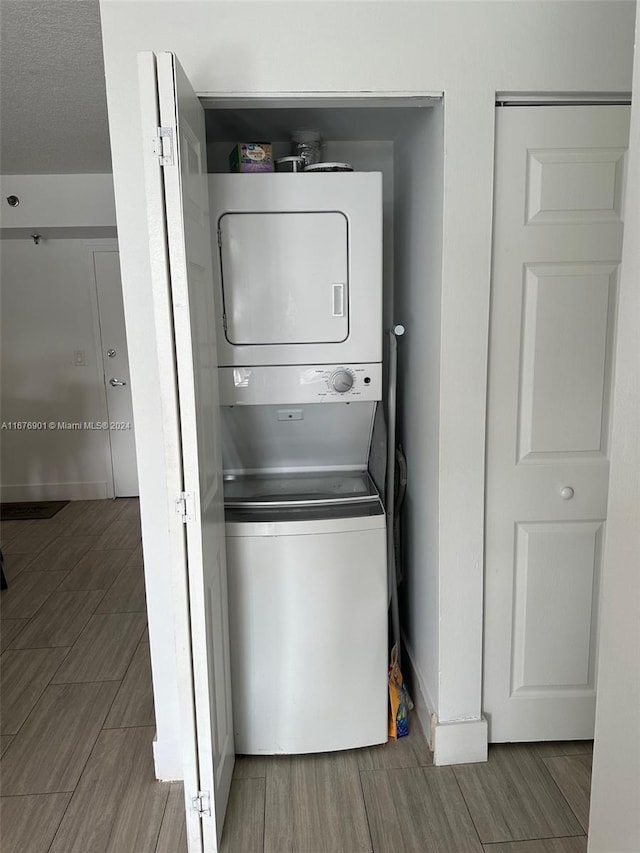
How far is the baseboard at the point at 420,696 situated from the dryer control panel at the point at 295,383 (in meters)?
1.03

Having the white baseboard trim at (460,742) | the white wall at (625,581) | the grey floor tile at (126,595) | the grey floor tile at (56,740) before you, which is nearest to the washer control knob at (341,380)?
the white wall at (625,581)

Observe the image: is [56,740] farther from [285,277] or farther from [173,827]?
[285,277]

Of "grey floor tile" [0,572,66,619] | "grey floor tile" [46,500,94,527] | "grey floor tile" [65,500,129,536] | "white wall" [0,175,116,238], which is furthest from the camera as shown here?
"grey floor tile" [46,500,94,527]

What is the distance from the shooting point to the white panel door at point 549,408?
1.69 meters

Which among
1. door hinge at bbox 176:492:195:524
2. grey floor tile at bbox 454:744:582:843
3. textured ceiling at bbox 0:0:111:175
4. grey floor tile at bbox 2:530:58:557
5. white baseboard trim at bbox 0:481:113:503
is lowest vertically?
grey floor tile at bbox 2:530:58:557

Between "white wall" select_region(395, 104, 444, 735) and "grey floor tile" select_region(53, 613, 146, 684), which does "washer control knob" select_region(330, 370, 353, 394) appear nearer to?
"white wall" select_region(395, 104, 444, 735)

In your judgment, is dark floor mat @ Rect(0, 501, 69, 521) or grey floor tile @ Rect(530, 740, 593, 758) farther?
dark floor mat @ Rect(0, 501, 69, 521)

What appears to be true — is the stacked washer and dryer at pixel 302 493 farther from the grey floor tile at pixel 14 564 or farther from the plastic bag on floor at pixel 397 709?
the grey floor tile at pixel 14 564

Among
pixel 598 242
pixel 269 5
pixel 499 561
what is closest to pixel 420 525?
pixel 499 561

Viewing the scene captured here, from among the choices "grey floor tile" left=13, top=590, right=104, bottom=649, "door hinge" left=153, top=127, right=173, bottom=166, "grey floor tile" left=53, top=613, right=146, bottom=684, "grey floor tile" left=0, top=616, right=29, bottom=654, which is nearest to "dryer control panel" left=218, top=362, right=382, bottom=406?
"door hinge" left=153, top=127, right=173, bottom=166

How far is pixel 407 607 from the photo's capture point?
2.37 metres

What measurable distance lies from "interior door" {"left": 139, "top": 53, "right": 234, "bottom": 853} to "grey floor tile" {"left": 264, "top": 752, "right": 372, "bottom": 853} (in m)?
0.16

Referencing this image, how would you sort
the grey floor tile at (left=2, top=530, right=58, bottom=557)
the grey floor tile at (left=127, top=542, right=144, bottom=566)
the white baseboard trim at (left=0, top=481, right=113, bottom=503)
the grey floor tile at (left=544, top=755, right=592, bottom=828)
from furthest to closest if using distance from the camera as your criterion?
1. the white baseboard trim at (left=0, top=481, right=113, bottom=503)
2. the grey floor tile at (left=2, top=530, right=58, bottom=557)
3. the grey floor tile at (left=127, top=542, right=144, bottom=566)
4. the grey floor tile at (left=544, top=755, right=592, bottom=828)

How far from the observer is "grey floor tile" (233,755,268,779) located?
1.91m
